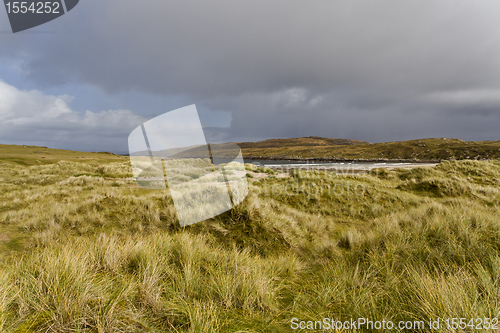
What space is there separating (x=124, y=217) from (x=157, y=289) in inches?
182

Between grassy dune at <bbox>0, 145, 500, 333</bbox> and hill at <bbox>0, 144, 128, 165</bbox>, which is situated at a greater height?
hill at <bbox>0, 144, 128, 165</bbox>

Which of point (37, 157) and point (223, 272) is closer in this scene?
point (223, 272)

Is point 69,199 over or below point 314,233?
over

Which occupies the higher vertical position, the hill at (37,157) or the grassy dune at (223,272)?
the hill at (37,157)

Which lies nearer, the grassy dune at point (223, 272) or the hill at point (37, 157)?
the grassy dune at point (223, 272)

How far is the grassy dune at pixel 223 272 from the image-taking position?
7.15ft

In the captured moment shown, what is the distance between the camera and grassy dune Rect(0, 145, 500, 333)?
218 cm

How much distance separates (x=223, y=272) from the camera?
125 inches

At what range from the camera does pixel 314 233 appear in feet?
23.4

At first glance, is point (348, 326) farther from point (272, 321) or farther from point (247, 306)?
point (247, 306)

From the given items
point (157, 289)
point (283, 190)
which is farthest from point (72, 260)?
point (283, 190)

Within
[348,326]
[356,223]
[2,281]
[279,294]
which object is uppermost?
[2,281]

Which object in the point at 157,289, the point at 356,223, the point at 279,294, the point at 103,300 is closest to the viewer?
the point at 103,300

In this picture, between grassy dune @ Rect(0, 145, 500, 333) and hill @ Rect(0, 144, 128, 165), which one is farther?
hill @ Rect(0, 144, 128, 165)
